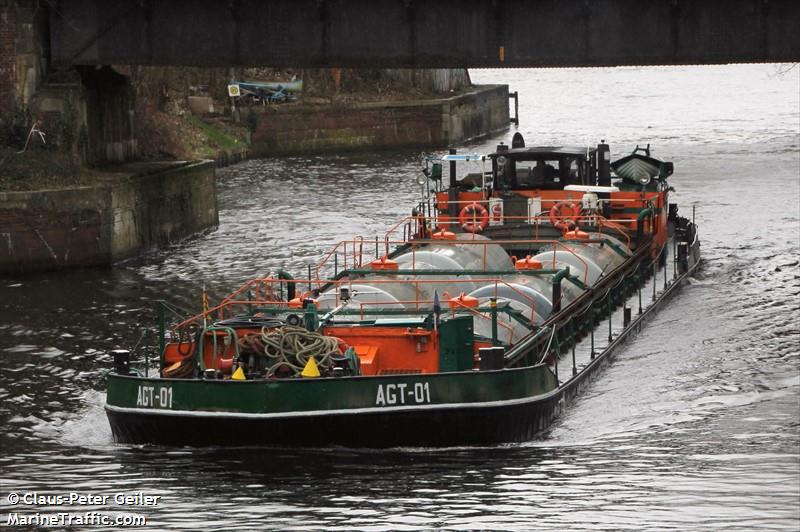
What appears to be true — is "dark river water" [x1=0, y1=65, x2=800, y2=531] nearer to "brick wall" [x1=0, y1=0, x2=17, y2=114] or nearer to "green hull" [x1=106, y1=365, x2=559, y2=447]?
"green hull" [x1=106, y1=365, x2=559, y2=447]

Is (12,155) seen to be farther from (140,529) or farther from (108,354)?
(140,529)

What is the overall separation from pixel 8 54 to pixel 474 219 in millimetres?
15010

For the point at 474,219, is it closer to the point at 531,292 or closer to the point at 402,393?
the point at 531,292

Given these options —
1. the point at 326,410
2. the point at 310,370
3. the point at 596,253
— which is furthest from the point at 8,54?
the point at 326,410

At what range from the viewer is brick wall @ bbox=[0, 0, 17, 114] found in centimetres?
4600

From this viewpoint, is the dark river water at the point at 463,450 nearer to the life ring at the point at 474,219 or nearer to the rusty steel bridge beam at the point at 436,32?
the life ring at the point at 474,219

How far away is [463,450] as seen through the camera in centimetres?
2631

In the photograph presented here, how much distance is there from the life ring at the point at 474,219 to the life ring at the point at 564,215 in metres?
1.58

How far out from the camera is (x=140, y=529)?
23188 millimetres

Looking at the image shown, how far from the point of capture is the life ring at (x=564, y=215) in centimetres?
3906

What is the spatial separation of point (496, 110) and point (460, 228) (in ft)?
174

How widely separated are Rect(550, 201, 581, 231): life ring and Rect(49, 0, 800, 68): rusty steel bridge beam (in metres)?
3.75

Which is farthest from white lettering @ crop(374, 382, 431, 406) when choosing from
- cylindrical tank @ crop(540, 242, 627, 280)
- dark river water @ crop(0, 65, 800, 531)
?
cylindrical tank @ crop(540, 242, 627, 280)

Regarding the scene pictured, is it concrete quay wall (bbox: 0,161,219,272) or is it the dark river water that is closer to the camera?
the dark river water
